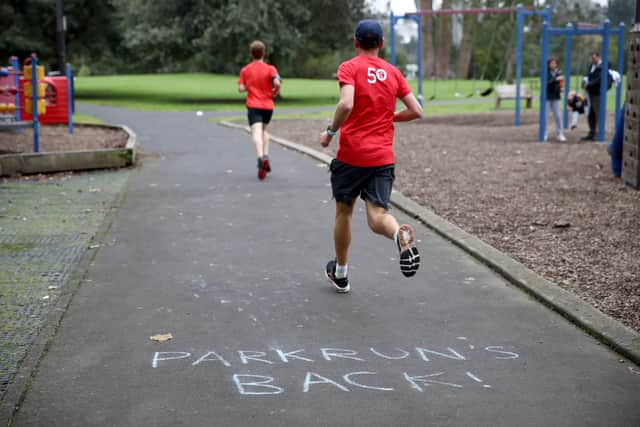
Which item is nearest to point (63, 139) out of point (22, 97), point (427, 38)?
point (22, 97)

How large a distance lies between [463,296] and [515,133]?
14.3 meters

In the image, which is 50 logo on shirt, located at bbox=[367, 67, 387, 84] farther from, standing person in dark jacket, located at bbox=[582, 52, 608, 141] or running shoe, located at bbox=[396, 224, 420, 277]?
standing person in dark jacket, located at bbox=[582, 52, 608, 141]

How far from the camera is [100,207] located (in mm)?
9922

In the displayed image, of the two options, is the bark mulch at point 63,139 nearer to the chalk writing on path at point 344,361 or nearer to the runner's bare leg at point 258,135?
the runner's bare leg at point 258,135

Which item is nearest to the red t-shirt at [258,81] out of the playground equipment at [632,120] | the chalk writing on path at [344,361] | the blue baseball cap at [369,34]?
the playground equipment at [632,120]

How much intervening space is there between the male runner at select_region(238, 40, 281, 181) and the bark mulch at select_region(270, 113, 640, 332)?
1918 millimetres

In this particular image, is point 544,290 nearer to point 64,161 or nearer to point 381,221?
point 381,221

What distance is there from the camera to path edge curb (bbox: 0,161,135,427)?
4.13 metres

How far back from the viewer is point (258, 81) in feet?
38.7

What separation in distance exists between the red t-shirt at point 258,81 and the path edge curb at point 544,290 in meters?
3.26

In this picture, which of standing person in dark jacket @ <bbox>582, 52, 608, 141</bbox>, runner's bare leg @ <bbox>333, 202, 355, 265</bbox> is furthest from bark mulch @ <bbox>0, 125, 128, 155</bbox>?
runner's bare leg @ <bbox>333, 202, 355, 265</bbox>

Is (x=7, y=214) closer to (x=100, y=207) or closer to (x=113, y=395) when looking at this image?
(x=100, y=207)

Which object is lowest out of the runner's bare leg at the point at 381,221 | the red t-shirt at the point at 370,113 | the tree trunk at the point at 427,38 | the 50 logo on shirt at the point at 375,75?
the runner's bare leg at the point at 381,221

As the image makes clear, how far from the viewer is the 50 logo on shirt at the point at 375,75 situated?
5.72 meters
